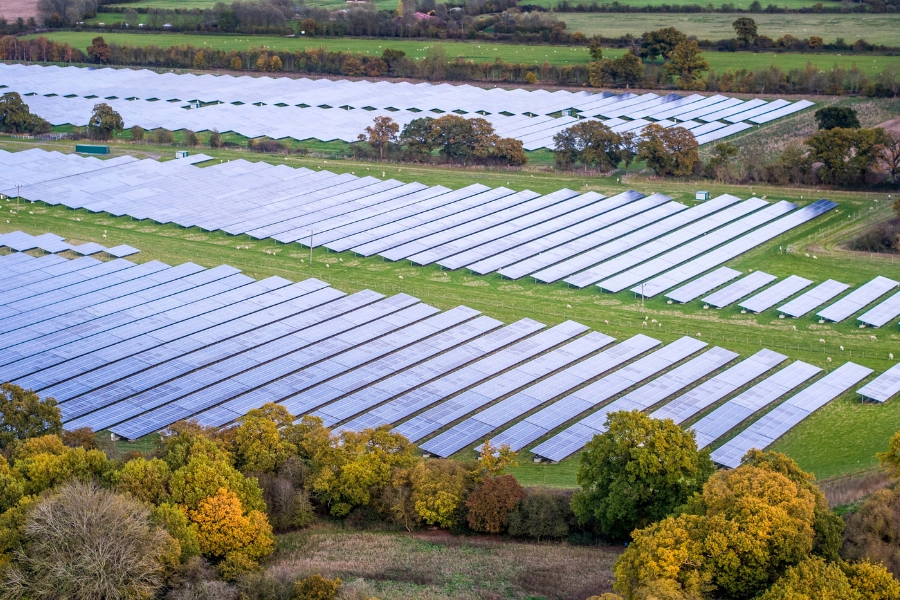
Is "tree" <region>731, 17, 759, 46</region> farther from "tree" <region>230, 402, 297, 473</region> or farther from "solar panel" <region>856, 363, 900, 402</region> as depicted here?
"tree" <region>230, 402, 297, 473</region>

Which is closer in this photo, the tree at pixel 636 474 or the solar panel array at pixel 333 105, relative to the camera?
the tree at pixel 636 474

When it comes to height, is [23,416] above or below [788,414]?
above

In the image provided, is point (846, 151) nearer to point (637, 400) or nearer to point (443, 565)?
point (637, 400)

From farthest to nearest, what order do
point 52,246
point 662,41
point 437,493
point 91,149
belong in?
point 662,41 < point 91,149 < point 52,246 < point 437,493

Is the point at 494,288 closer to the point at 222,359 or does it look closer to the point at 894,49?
the point at 222,359

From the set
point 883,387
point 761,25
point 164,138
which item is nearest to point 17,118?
point 164,138

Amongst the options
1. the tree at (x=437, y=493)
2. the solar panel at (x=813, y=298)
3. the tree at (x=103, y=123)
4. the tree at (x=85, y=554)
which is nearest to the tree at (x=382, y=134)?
the tree at (x=103, y=123)

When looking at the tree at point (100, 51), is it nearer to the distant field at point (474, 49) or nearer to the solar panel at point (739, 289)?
the distant field at point (474, 49)
